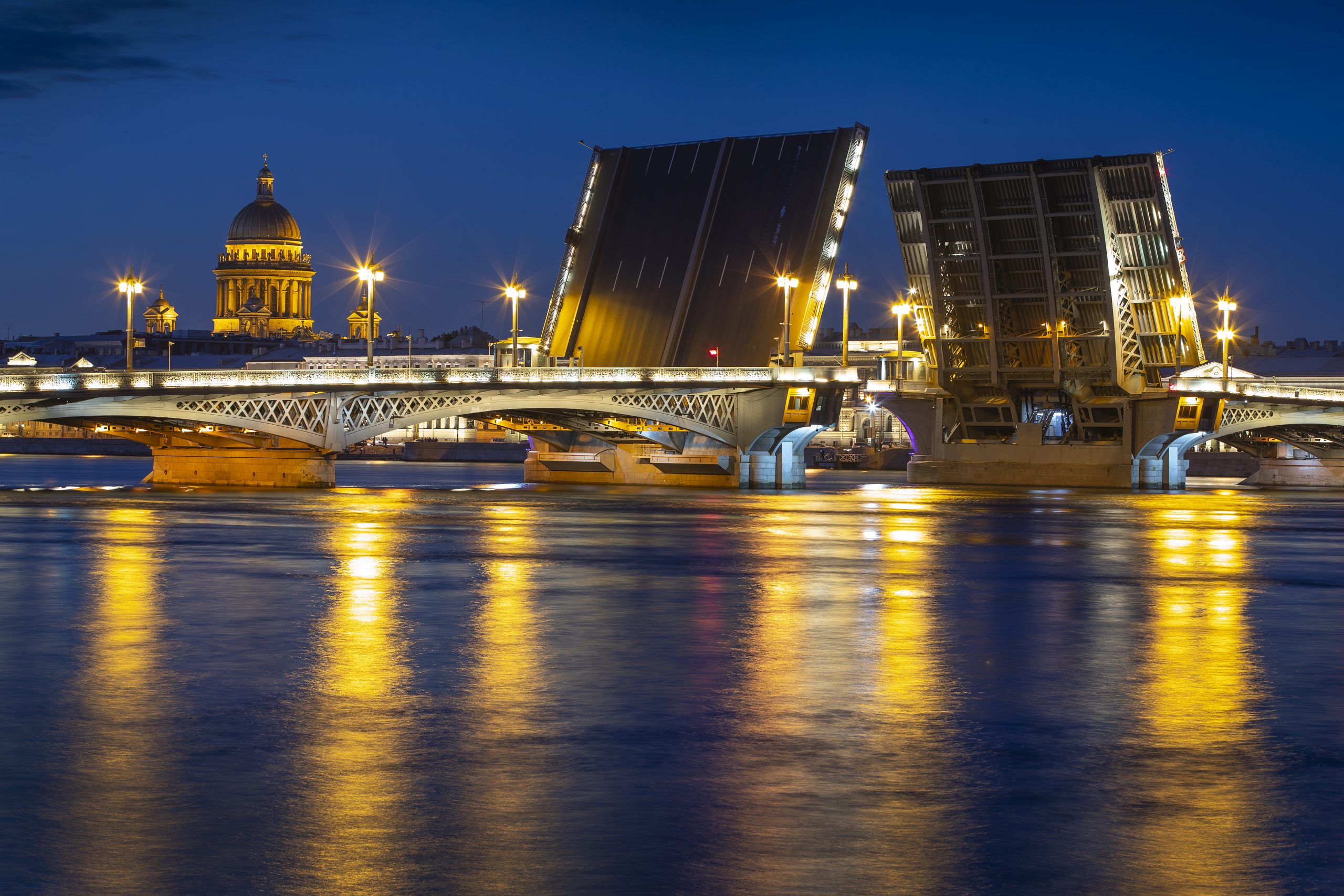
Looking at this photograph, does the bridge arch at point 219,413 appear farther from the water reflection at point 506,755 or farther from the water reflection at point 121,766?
the water reflection at point 121,766

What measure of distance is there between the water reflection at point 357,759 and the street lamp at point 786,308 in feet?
112

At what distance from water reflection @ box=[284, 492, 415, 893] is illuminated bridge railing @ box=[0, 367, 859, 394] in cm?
2969

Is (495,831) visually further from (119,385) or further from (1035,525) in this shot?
(119,385)

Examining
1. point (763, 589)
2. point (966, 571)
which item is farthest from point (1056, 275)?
point (763, 589)

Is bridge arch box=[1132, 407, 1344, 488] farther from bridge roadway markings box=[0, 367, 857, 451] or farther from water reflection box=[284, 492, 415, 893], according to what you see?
water reflection box=[284, 492, 415, 893]

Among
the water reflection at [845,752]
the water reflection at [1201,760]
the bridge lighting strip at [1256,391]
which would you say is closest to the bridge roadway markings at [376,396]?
the bridge lighting strip at [1256,391]

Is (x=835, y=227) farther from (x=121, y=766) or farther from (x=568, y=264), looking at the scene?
(x=121, y=766)

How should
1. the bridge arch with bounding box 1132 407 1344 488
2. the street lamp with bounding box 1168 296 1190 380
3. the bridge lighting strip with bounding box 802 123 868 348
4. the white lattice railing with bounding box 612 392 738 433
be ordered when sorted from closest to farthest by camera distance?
the bridge lighting strip with bounding box 802 123 868 348
the street lamp with bounding box 1168 296 1190 380
the white lattice railing with bounding box 612 392 738 433
the bridge arch with bounding box 1132 407 1344 488

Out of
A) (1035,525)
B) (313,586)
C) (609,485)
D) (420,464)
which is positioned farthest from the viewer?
(420,464)

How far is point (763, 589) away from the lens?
56.5 ft

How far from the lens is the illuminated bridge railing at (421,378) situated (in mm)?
43188

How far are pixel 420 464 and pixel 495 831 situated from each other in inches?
3599

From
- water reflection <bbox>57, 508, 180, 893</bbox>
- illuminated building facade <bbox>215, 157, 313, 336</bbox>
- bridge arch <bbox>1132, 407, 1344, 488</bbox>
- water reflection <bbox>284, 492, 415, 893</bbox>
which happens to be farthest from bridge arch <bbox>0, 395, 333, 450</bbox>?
illuminated building facade <bbox>215, 157, 313, 336</bbox>

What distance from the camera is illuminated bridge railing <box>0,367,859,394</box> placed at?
4319 cm
